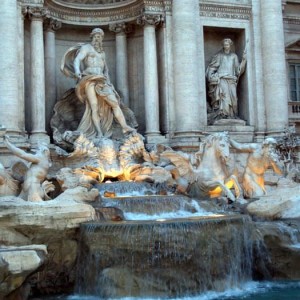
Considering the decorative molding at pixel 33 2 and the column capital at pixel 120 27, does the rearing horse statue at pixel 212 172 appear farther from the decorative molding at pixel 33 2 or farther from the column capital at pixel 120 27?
the decorative molding at pixel 33 2

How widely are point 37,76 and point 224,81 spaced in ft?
18.8

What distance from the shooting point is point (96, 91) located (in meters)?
15.6

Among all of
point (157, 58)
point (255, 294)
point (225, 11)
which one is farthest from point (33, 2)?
point (255, 294)

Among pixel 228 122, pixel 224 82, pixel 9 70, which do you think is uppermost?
pixel 9 70

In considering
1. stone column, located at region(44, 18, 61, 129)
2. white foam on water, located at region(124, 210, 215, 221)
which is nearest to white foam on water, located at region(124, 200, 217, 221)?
white foam on water, located at region(124, 210, 215, 221)

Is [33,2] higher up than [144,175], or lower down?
higher up

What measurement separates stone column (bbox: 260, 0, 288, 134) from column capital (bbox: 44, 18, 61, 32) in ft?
21.1

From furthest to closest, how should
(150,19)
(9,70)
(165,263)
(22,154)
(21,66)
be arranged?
(150,19) < (21,66) < (9,70) < (22,154) < (165,263)

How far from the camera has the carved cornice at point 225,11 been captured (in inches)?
683

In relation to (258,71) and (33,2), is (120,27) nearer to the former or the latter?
(33,2)

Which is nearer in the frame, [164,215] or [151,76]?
[164,215]

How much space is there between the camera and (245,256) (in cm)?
1105

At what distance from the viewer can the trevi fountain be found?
9992 millimetres

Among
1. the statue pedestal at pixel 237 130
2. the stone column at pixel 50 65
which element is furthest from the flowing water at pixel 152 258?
the stone column at pixel 50 65
